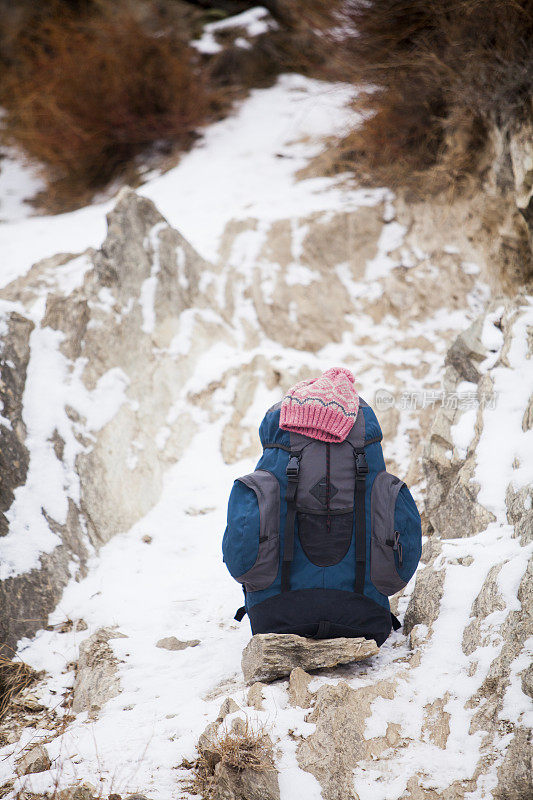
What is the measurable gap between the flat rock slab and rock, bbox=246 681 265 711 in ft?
0.38

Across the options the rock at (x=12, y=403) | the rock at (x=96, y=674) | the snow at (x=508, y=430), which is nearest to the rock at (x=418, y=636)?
the snow at (x=508, y=430)

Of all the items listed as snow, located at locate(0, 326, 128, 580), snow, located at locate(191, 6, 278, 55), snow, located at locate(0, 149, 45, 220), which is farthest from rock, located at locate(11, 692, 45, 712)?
snow, located at locate(191, 6, 278, 55)

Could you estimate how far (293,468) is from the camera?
7.97 ft

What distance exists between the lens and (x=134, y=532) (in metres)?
4.23

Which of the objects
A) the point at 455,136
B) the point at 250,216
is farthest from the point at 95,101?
the point at 455,136

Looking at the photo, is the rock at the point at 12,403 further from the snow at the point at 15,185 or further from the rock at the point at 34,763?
the snow at the point at 15,185

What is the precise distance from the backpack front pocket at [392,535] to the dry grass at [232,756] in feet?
2.49

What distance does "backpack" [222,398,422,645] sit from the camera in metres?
2.42

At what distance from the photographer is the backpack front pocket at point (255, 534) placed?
7.82ft

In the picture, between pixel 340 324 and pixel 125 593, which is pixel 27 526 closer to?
pixel 125 593

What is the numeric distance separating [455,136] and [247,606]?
5.36m

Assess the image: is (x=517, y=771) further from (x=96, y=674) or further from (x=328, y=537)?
(x=96, y=674)

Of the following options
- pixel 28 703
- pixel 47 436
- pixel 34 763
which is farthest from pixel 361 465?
pixel 47 436

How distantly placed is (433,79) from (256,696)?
19.0 ft
